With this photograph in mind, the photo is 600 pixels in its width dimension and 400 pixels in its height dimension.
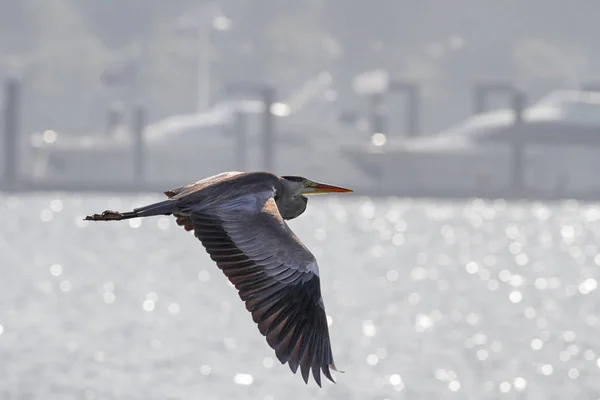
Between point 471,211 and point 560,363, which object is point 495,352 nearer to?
point 560,363

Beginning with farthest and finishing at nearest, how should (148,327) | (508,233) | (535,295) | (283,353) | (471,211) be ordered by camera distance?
1. (471,211)
2. (508,233)
3. (535,295)
4. (148,327)
5. (283,353)

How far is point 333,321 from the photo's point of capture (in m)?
54.2

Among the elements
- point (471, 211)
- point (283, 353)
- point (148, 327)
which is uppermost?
point (283, 353)

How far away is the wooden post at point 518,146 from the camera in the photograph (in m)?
138

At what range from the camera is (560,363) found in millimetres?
44844

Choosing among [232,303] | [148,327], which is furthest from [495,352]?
[232,303]

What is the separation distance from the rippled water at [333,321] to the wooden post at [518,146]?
26.9 metres

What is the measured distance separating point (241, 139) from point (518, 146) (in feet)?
75.7

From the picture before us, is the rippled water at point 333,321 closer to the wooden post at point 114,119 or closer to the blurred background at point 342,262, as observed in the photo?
the blurred background at point 342,262

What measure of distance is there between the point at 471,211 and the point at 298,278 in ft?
474

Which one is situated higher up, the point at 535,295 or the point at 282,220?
the point at 282,220

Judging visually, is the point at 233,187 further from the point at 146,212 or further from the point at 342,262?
the point at 342,262

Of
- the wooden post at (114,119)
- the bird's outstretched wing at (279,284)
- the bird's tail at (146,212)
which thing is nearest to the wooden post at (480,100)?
the wooden post at (114,119)

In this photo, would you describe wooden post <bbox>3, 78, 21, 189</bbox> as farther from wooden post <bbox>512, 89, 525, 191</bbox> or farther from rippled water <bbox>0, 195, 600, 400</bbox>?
wooden post <bbox>512, 89, 525, 191</bbox>
